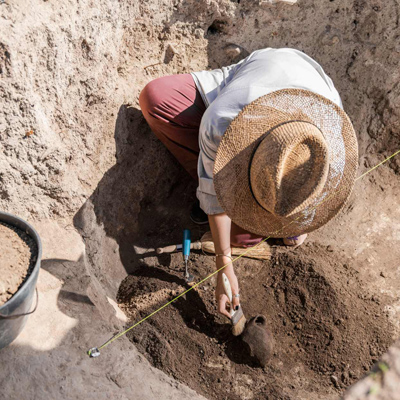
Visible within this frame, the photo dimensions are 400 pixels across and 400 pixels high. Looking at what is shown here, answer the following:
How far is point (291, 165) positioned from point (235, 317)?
0.93 meters

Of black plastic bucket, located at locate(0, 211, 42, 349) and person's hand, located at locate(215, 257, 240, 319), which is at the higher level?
black plastic bucket, located at locate(0, 211, 42, 349)

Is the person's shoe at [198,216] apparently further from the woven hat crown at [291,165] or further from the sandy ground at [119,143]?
the woven hat crown at [291,165]

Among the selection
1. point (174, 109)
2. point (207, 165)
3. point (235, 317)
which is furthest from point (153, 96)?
point (235, 317)

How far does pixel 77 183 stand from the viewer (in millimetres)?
2307

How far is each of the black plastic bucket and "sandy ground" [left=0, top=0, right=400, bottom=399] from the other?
0.29 feet

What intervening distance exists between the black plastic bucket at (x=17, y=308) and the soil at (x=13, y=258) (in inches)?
1.4

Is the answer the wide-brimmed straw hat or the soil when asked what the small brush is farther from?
the soil

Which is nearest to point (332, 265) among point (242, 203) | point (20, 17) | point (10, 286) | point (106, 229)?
point (242, 203)

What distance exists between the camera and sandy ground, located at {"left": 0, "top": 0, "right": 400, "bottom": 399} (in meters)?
1.89

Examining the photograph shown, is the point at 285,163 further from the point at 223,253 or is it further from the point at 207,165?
the point at 223,253

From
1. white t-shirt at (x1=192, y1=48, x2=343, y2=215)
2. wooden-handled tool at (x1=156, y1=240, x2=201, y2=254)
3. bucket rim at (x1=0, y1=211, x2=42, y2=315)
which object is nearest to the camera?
bucket rim at (x1=0, y1=211, x2=42, y2=315)

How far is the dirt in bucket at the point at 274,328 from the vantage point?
6.84 ft

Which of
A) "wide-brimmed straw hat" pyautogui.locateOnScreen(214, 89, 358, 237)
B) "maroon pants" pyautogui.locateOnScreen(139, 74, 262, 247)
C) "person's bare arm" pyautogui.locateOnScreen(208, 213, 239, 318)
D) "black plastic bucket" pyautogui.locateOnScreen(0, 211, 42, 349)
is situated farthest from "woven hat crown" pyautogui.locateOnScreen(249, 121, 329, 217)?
"black plastic bucket" pyautogui.locateOnScreen(0, 211, 42, 349)

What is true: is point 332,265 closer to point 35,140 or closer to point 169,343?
point 169,343
